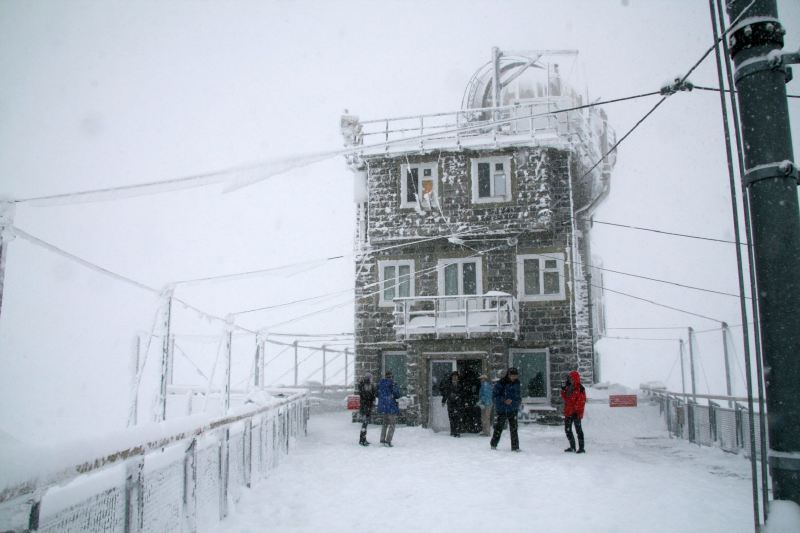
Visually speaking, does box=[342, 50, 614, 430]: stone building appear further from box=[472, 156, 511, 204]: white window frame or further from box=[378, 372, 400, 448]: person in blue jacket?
box=[378, 372, 400, 448]: person in blue jacket

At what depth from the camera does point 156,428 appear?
4922 mm

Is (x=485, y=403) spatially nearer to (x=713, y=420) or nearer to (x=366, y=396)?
(x=366, y=396)

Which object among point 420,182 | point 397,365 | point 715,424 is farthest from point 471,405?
point 420,182

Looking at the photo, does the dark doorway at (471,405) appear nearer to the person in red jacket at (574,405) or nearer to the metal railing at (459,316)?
the metal railing at (459,316)

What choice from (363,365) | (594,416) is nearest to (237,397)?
(363,365)

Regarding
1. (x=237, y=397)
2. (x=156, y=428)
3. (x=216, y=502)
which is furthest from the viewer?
(x=237, y=397)

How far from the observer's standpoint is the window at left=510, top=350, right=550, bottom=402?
64.0 feet

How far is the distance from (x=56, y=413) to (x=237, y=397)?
87.3 feet

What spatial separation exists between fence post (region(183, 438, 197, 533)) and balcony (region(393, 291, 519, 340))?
13.2 meters

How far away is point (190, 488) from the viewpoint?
5570mm

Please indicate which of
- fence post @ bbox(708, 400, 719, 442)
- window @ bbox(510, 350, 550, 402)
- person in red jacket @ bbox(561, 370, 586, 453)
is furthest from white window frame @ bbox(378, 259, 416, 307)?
fence post @ bbox(708, 400, 719, 442)

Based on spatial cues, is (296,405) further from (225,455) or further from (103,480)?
(103,480)

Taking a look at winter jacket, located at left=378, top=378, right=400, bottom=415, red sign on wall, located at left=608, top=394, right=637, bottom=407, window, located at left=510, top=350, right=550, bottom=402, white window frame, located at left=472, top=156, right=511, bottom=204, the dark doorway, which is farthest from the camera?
red sign on wall, located at left=608, top=394, right=637, bottom=407

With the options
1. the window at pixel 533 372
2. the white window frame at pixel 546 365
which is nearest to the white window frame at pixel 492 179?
the white window frame at pixel 546 365
